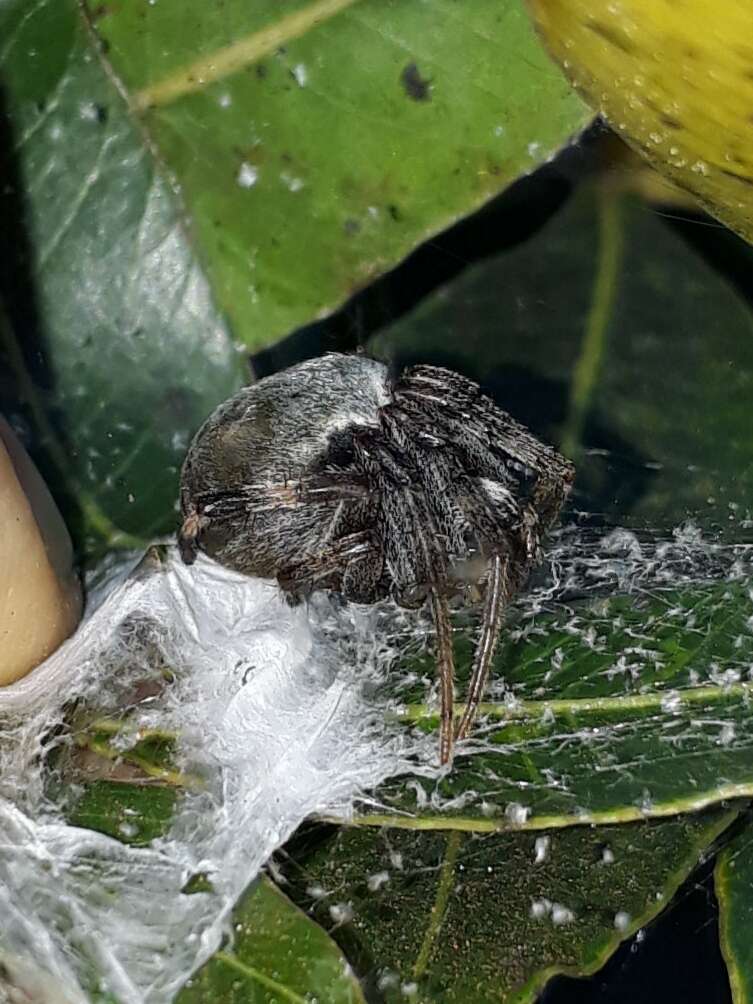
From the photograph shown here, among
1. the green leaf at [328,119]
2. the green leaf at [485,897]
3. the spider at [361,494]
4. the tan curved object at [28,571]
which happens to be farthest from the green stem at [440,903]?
the green leaf at [328,119]

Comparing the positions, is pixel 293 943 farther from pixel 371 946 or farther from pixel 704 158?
pixel 704 158

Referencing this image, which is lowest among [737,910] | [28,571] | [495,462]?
[737,910]

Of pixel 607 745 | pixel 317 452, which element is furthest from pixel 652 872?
pixel 317 452

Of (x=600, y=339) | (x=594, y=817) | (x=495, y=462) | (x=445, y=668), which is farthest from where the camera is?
(x=600, y=339)

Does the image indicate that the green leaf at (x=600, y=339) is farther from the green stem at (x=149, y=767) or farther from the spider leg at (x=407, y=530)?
the green stem at (x=149, y=767)

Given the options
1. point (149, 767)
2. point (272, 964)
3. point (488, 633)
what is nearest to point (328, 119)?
Answer: point (488, 633)

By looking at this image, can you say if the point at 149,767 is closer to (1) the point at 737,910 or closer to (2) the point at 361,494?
(2) the point at 361,494
